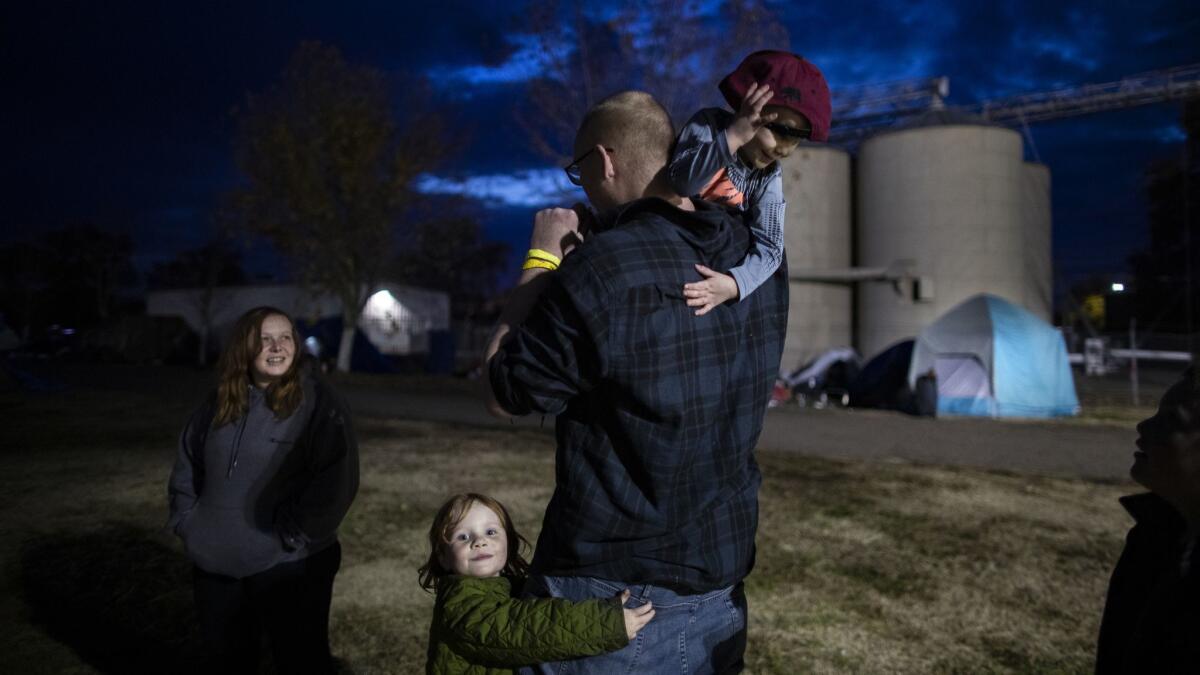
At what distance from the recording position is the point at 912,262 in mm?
26156

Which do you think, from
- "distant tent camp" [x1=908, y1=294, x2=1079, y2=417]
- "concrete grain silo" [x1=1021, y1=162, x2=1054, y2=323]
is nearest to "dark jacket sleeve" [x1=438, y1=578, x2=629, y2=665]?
"distant tent camp" [x1=908, y1=294, x2=1079, y2=417]

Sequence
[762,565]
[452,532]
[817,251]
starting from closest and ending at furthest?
[452,532], [762,565], [817,251]

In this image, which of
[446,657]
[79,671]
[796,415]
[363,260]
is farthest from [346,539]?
[363,260]

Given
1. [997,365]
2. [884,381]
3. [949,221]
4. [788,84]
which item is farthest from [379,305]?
[788,84]

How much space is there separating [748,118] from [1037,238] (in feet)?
102

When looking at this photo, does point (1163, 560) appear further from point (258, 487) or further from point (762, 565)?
point (762, 565)

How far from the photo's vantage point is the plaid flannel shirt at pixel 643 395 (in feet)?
4.22

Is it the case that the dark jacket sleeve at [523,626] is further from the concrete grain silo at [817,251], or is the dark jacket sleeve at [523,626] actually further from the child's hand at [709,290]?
the concrete grain silo at [817,251]

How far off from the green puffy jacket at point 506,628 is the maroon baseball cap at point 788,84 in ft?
3.35

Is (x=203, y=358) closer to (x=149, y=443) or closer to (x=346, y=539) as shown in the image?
(x=149, y=443)

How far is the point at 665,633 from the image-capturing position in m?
1.44

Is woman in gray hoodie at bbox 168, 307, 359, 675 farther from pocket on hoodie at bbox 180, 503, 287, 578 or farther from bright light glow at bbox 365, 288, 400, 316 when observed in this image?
bright light glow at bbox 365, 288, 400, 316

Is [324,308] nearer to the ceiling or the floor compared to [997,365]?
nearer to the ceiling

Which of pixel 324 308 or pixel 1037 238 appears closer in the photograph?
pixel 1037 238
